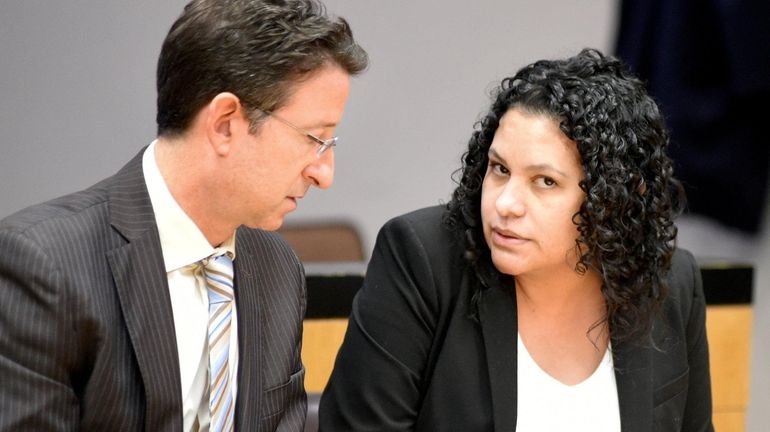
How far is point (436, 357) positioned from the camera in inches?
82.5

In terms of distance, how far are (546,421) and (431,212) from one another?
485 millimetres

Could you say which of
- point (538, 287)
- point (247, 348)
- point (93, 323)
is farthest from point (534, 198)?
point (93, 323)

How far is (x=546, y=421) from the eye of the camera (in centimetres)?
208

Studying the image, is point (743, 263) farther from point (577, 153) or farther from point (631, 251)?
point (577, 153)

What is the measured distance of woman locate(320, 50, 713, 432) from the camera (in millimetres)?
2021

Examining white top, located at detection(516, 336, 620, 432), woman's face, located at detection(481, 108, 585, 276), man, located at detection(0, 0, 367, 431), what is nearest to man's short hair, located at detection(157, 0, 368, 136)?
man, located at detection(0, 0, 367, 431)

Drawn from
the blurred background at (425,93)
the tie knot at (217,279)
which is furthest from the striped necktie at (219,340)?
the blurred background at (425,93)

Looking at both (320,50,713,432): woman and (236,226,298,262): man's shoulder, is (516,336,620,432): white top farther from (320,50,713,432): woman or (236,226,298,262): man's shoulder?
(236,226,298,262): man's shoulder

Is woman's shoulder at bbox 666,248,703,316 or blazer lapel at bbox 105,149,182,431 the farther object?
woman's shoulder at bbox 666,248,703,316

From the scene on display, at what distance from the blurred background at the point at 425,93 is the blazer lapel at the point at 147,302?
1.83 metres

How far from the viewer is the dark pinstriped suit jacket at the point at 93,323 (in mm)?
1490

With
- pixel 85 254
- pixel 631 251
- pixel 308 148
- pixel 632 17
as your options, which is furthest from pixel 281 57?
pixel 632 17

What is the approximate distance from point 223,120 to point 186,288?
0.94 ft

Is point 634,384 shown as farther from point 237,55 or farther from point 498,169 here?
point 237,55
